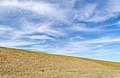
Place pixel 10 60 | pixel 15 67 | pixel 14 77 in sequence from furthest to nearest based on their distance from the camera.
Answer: pixel 10 60
pixel 15 67
pixel 14 77

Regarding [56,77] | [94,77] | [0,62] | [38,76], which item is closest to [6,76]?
[38,76]

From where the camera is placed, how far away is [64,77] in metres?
31.8

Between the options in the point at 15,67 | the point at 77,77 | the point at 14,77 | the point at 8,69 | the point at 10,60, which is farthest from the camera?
the point at 10,60

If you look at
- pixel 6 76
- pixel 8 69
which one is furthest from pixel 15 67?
pixel 6 76

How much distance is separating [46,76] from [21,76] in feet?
12.2

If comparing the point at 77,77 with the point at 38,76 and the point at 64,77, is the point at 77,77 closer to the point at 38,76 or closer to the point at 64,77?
the point at 64,77

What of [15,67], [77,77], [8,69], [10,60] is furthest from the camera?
[10,60]

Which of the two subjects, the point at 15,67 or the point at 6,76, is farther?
the point at 15,67

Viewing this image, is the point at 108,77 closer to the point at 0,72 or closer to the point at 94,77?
the point at 94,77

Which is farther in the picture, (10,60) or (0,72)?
(10,60)

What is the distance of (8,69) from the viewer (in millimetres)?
35844

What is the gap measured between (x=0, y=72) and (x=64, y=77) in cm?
1001

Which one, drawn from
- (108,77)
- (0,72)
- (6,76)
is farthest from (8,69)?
(108,77)

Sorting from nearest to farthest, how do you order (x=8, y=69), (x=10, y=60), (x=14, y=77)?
1. (x=14, y=77)
2. (x=8, y=69)
3. (x=10, y=60)
